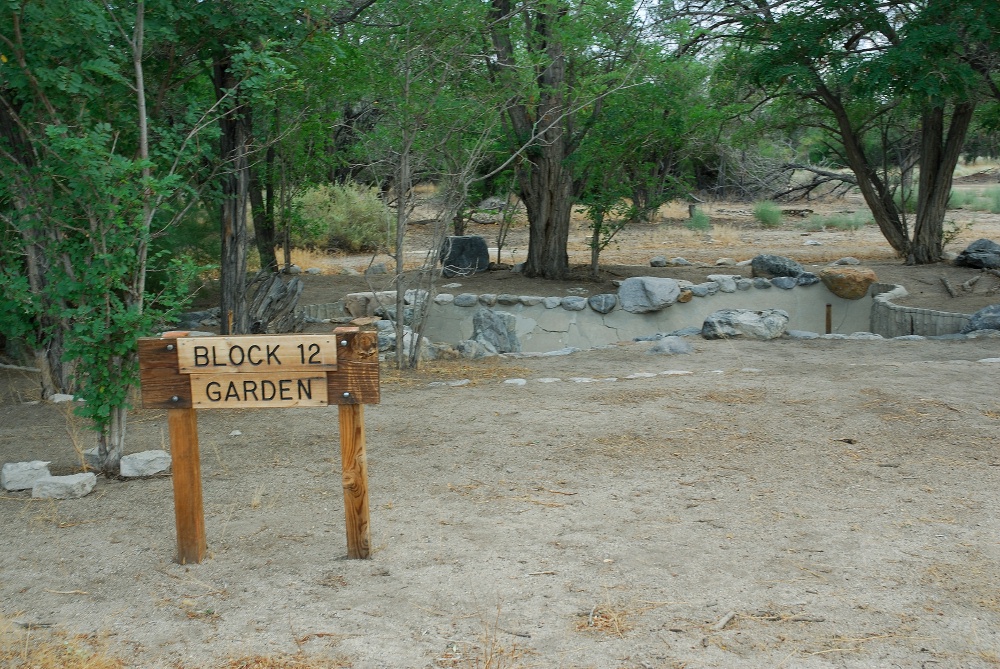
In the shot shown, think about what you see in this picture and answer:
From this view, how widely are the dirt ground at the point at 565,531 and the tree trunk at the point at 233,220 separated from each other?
5.56 ft

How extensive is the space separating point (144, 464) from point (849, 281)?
9955mm

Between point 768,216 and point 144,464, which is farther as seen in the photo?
point 768,216

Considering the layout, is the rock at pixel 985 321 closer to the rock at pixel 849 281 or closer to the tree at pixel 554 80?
the rock at pixel 849 281

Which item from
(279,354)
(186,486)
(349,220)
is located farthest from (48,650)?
(349,220)

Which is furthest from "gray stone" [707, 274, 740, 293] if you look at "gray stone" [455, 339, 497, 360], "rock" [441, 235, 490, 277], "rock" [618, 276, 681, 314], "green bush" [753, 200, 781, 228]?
"green bush" [753, 200, 781, 228]

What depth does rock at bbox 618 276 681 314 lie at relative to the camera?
12.2 m

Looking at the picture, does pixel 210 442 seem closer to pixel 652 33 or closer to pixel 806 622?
pixel 806 622

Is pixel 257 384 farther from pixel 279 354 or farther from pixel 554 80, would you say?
pixel 554 80

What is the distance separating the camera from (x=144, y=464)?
17.9 feet

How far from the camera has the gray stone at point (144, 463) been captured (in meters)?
5.42

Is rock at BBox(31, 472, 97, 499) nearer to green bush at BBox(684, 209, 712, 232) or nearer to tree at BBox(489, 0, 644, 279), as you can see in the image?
tree at BBox(489, 0, 644, 279)

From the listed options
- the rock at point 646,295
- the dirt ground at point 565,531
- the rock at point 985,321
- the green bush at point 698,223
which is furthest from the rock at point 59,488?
→ the green bush at point 698,223

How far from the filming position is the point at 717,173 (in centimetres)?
2945

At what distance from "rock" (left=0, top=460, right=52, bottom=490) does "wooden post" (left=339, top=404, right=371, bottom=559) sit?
7.16 ft
